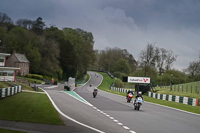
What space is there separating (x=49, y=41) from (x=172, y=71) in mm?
44031

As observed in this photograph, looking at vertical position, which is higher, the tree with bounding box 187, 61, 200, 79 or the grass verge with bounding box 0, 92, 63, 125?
the tree with bounding box 187, 61, 200, 79

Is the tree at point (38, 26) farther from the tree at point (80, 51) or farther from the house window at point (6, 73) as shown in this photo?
the house window at point (6, 73)

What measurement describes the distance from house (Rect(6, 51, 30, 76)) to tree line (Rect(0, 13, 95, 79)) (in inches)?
116

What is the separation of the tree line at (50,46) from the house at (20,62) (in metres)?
2.95

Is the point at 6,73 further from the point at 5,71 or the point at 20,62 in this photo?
the point at 20,62

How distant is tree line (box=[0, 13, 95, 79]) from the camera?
323ft

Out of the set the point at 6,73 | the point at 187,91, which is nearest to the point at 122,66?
the point at 6,73

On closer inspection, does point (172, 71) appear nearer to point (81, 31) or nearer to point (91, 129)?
point (81, 31)

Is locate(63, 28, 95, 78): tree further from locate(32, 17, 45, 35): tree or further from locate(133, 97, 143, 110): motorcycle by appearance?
locate(133, 97, 143, 110): motorcycle

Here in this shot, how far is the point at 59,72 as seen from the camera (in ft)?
351

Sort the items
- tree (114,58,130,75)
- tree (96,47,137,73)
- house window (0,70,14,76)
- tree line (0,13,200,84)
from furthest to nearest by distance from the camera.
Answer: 1. tree (96,47,137,73)
2. tree (114,58,130,75)
3. tree line (0,13,200,84)
4. house window (0,70,14,76)

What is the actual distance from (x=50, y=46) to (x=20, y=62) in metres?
15.5

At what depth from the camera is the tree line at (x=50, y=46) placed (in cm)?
9850

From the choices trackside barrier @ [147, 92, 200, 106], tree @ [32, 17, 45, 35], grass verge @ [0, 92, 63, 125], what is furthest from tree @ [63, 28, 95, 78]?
grass verge @ [0, 92, 63, 125]
